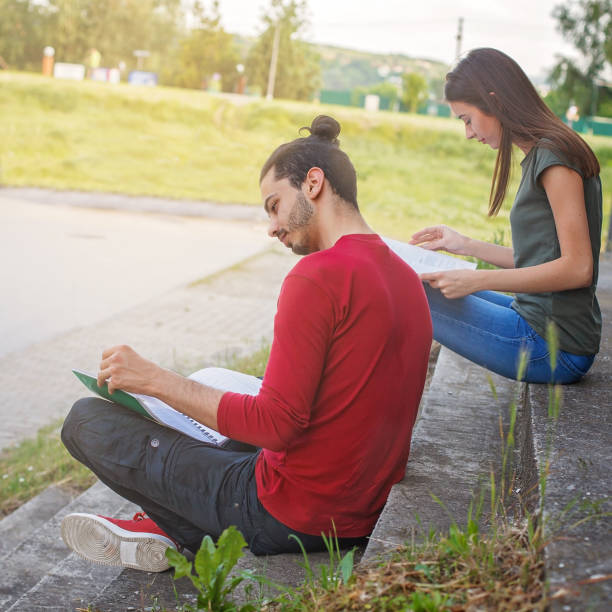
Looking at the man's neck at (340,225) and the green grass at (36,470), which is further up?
the man's neck at (340,225)

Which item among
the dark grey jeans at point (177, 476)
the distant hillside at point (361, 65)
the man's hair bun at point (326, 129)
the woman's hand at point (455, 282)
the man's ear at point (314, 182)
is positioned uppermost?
the distant hillside at point (361, 65)

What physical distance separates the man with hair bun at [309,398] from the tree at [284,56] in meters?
61.5

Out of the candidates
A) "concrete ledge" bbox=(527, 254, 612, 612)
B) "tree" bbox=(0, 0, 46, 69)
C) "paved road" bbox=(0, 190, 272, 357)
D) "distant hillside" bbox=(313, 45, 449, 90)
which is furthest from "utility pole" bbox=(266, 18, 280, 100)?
"distant hillside" bbox=(313, 45, 449, 90)

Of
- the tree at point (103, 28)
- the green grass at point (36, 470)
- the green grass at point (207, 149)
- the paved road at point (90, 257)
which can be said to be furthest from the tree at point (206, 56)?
the green grass at point (36, 470)

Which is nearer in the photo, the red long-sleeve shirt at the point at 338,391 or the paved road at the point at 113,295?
the red long-sleeve shirt at the point at 338,391

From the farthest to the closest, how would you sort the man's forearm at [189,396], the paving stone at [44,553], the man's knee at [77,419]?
the paving stone at [44,553] → the man's knee at [77,419] → the man's forearm at [189,396]

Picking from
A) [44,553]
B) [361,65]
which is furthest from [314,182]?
[361,65]

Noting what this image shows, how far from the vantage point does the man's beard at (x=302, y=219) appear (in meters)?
2.35

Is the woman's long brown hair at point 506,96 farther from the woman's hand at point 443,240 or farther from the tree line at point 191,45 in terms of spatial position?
the tree line at point 191,45

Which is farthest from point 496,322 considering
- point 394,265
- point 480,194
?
point 480,194

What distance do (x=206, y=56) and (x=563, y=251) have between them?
200 feet

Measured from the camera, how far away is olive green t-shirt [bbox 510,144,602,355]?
297cm

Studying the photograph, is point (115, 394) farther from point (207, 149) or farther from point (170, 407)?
point (207, 149)

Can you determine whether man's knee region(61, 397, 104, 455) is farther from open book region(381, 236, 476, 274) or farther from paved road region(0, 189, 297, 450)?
paved road region(0, 189, 297, 450)
